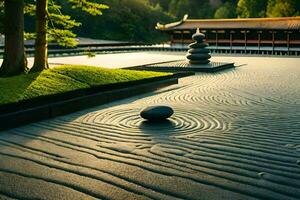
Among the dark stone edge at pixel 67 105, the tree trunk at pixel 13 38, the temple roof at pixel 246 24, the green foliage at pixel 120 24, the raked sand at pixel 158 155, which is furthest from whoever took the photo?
the green foliage at pixel 120 24

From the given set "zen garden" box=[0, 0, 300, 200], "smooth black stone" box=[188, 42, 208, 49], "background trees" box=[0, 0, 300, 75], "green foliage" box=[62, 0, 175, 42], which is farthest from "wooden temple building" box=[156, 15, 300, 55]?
"green foliage" box=[62, 0, 175, 42]

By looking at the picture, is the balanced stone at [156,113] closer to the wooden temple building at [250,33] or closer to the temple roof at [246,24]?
the wooden temple building at [250,33]

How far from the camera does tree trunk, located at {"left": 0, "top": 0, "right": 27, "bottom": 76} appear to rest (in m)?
14.0

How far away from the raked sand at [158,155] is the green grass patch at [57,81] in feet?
3.61

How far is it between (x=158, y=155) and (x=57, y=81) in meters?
6.53

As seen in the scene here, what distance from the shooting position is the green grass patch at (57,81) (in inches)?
423

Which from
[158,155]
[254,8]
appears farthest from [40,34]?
[254,8]

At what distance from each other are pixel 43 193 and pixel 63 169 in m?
0.97

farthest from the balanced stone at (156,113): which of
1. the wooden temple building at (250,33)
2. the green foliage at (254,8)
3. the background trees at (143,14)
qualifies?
the green foliage at (254,8)

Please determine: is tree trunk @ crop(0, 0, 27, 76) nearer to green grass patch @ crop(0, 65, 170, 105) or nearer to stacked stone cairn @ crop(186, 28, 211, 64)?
green grass patch @ crop(0, 65, 170, 105)

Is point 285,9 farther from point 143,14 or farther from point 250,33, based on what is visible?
point 143,14

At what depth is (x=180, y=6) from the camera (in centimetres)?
9044

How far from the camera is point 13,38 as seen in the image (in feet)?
46.3

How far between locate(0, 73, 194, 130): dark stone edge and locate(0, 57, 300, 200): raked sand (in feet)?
1.09
